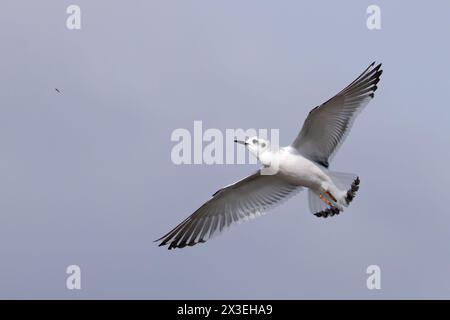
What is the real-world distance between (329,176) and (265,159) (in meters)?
0.76

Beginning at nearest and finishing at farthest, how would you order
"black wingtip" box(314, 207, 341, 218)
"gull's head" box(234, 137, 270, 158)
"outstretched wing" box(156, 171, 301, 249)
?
"gull's head" box(234, 137, 270, 158) → "black wingtip" box(314, 207, 341, 218) → "outstretched wing" box(156, 171, 301, 249)

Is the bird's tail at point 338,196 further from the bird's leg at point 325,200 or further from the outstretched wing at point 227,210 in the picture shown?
the outstretched wing at point 227,210

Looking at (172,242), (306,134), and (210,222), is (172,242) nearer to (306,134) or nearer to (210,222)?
(210,222)

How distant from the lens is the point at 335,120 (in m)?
11.1

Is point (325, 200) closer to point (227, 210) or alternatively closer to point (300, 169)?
point (300, 169)

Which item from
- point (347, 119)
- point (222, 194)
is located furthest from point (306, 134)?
point (222, 194)

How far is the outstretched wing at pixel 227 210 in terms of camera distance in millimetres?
11758

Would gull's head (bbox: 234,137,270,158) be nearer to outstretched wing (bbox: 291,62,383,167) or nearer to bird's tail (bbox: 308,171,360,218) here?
outstretched wing (bbox: 291,62,383,167)

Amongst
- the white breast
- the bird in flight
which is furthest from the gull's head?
the white breast

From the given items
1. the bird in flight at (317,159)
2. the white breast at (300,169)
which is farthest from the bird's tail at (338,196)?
the white breast at (300,169)

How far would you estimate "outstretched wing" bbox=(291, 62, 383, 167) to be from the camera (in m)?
11.0

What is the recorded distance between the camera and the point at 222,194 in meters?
11.6

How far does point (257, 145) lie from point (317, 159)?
0.76 metres

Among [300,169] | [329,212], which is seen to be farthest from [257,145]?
[329,212]
